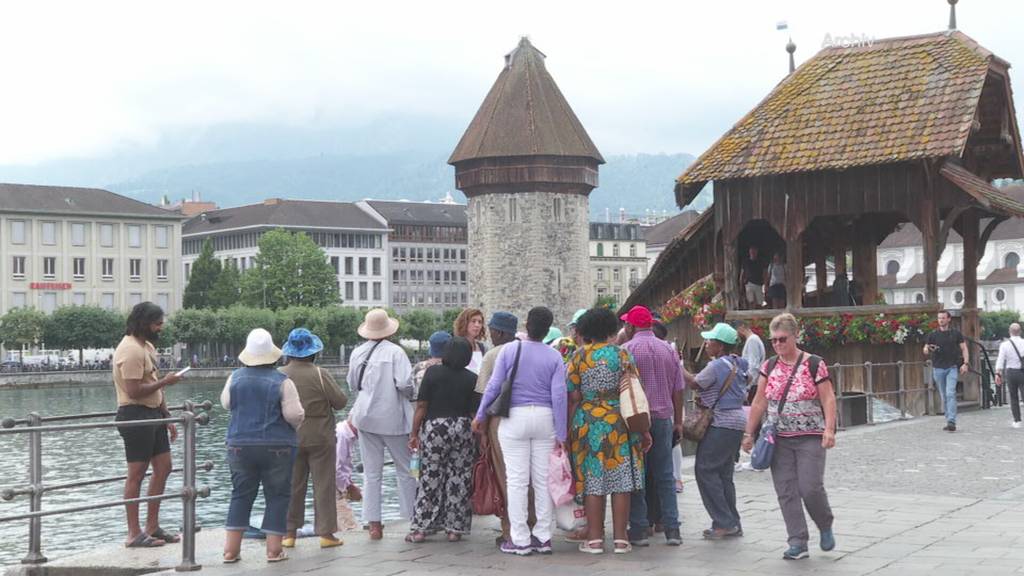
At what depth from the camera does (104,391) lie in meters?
77.1

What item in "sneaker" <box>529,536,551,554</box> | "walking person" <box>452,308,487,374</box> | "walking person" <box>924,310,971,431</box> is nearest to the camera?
"sneaker" <box>529,536,551,554</box>

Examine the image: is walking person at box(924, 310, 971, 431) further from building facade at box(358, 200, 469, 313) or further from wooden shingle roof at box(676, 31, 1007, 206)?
building facade at box(358, 200, 469, 313)

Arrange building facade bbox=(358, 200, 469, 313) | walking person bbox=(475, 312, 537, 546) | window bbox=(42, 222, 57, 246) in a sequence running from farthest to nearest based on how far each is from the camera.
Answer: building facade bbox=(358, 200, 469, 313)
window bbox=(42, 222, 57, 246)
walking person bbox=(475, 312, 537, 546)

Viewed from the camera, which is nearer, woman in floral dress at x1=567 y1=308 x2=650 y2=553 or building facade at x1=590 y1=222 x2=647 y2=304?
woman in floral dress at x1=567 y1=308 x2=650 y2=553

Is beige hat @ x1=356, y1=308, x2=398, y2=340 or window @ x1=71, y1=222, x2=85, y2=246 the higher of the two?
window @ x1=71, y1=222, x2=85, y2=246

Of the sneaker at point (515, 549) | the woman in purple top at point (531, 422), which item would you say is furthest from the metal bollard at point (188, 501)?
the sneaker at point (515, 549)

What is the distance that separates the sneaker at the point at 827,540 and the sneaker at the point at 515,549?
1.73 m

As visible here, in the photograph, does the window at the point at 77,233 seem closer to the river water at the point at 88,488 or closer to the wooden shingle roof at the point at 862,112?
the river water at the point at 88,488

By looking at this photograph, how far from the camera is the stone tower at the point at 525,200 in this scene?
233 feet

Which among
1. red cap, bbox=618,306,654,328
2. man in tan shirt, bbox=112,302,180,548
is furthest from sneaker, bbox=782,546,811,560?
man in tan shirt, bbox=112,302,180,548

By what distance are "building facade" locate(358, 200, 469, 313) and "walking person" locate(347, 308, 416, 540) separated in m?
115

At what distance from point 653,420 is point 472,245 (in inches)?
2489

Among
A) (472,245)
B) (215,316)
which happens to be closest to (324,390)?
(472,245)

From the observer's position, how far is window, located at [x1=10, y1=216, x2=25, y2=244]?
100 metres
